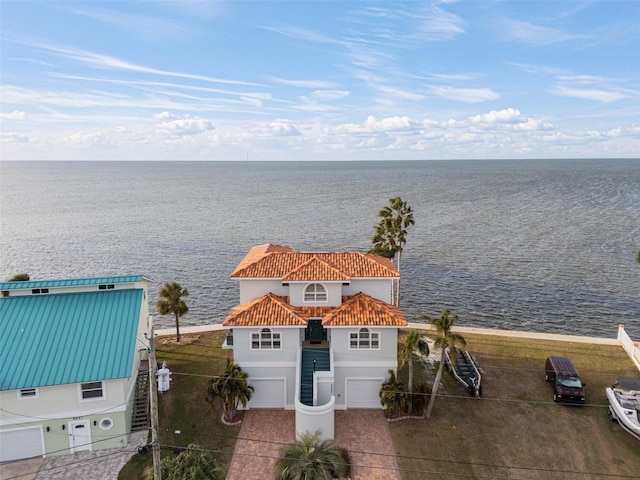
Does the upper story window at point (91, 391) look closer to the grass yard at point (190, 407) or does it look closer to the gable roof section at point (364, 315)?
the grass yard at point (190, 407)

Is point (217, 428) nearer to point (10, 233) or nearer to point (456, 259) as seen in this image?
point (456, 259)

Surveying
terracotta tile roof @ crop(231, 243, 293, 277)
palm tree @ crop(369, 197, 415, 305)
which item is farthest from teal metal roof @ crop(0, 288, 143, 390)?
palm tree @ crop(369, 197, 415, 305)

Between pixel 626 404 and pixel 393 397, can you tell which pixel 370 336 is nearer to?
pixel 393 397

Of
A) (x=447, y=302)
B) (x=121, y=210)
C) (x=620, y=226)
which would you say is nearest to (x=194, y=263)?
(x=447, y=302)

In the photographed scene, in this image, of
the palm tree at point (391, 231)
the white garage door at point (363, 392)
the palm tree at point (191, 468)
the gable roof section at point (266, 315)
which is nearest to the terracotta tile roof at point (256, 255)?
the gable roof section at point (266, 315)

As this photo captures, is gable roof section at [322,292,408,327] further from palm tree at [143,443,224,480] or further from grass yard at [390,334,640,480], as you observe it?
palm tree at [143,443,224,480]

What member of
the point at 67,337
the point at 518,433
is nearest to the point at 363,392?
the point at 518,433
